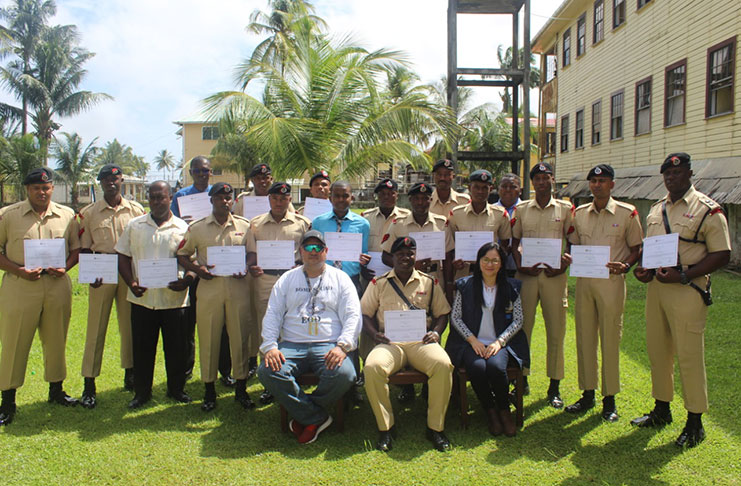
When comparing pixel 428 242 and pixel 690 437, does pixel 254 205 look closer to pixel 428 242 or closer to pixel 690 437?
pixel 428 242

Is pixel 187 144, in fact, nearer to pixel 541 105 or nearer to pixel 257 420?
pixel 541 105

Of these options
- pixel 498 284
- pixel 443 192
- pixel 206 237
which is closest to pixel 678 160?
pixel 498 284

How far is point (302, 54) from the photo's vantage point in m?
11.5

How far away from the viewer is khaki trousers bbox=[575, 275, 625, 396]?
16.1ft

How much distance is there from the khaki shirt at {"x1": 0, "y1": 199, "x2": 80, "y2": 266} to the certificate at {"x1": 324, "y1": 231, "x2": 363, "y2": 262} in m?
2.61

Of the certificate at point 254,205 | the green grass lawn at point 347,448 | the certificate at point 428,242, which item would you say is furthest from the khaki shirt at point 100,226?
the certificate at point 428,242

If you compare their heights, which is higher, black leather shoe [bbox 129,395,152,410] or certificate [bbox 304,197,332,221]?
certificate [bbox 304,197,332,221]

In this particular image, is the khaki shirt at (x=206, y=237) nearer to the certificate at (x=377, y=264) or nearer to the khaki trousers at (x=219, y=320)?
the khaki trousers at (x=219, y=320)

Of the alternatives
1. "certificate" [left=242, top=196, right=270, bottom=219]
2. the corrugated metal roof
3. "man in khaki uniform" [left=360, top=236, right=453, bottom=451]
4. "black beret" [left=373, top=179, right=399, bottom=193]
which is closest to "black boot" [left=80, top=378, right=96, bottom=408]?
"certificate" [left=242, top=196, right=270, bottom=219]

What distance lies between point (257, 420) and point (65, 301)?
2306 mm

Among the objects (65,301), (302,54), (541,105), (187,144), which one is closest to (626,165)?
(541,105)

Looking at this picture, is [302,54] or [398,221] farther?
[302,54]

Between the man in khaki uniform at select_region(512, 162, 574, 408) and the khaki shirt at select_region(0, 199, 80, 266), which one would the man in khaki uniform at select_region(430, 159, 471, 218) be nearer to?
the man in khaki uniform at select_region(512, 162, 574, 408)

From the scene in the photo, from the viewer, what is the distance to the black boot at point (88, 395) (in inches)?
209
